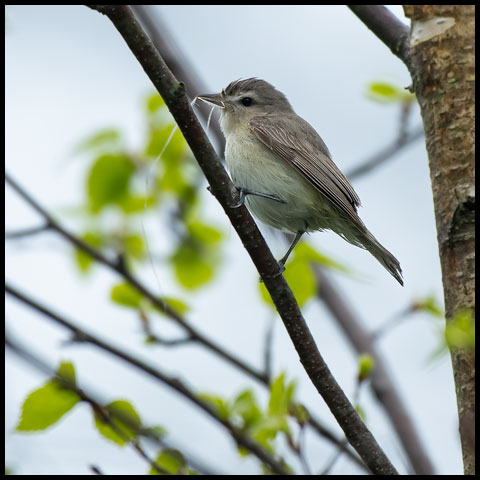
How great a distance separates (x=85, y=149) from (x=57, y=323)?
1.31 meters

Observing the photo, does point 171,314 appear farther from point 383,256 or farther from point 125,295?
point 383,256

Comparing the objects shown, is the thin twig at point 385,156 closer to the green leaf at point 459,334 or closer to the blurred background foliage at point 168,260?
the blurred background foliage at point 168,260

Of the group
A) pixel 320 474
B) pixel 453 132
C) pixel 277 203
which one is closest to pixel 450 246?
pixel 453 132

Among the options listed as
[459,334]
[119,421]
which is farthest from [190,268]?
[459,334]

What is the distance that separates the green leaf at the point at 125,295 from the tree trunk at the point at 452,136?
56.6 inches

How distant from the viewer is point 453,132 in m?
2.83

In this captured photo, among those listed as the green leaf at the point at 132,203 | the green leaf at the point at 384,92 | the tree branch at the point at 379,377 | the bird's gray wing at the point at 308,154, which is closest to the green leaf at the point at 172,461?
the tree branch at the point at 379,377

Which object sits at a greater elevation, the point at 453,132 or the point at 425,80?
the point at 425,80

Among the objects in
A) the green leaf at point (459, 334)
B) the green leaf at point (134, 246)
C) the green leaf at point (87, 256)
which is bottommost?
the green leaf at point (459, 334)

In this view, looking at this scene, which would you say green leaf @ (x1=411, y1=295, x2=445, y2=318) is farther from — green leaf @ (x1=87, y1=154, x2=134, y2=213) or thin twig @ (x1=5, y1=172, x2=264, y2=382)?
green leaf @ (x1=87, y1=154, x2=134, y2=213)

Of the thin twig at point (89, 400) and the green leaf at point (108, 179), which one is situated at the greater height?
the green leaf at point (108, 179)

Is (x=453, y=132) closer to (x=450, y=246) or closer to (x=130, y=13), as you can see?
(x=450, y=246)

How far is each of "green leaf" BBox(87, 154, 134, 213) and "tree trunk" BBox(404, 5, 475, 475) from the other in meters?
1.57

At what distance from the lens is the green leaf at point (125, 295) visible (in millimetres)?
3211
